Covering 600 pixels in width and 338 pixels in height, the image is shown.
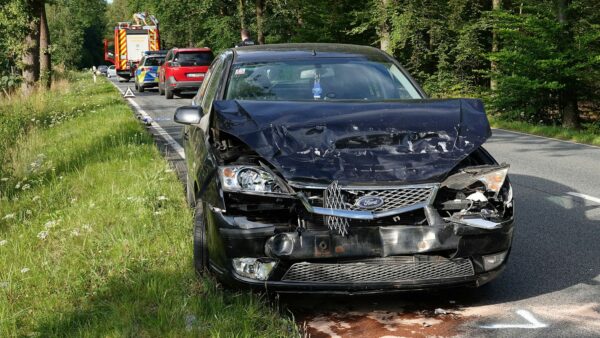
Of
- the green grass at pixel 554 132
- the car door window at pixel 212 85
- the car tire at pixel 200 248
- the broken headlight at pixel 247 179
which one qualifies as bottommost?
the green grass at pixel 554 132

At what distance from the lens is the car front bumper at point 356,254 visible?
3820 mm

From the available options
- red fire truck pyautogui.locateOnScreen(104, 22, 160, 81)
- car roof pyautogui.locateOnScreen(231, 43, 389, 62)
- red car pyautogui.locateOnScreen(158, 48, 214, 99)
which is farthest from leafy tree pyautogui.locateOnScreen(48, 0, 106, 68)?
car roof pyautogui.locateOnScreen(231, 43, 389, 62)

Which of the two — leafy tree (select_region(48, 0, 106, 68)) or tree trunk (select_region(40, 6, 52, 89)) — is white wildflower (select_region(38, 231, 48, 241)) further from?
leafy tree (select_region(48, 0, 106, 68))

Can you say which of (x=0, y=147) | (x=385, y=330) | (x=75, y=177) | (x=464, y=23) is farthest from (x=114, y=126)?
(x=464, y=23)

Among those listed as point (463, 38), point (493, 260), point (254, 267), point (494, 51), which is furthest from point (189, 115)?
point (463, 38)

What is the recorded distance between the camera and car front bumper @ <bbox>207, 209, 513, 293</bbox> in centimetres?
382

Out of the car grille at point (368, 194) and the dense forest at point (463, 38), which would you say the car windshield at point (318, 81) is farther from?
the dense forest at point (463, 38)

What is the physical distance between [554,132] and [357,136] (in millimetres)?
12921

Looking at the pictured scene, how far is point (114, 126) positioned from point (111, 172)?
523cm

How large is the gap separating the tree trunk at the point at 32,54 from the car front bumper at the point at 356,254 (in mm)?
22467

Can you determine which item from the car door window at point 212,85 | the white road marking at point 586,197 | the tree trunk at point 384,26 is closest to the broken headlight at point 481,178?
the car door window at point 212,85

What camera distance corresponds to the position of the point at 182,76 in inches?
1046

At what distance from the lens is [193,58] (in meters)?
27.6

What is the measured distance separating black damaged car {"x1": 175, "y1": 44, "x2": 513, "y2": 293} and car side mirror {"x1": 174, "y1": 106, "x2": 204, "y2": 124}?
0.64 meters
